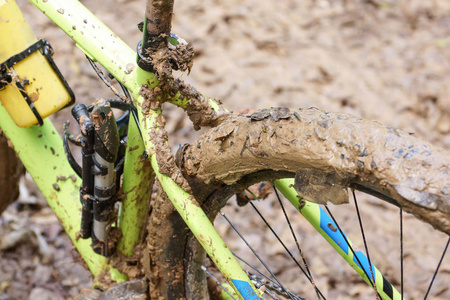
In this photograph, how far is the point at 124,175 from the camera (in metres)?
1.28

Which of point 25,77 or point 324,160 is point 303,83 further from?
point 324,160

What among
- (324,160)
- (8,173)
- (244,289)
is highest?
(8,173)

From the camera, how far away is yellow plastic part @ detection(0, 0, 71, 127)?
4.15ft

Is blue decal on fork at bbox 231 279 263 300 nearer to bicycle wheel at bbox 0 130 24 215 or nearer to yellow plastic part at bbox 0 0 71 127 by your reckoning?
yellow plastic part at bbox 0 0 71 127

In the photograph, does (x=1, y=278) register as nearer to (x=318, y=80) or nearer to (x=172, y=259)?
(x=172, y=259)

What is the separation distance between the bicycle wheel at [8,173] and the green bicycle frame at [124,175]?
0.36 m

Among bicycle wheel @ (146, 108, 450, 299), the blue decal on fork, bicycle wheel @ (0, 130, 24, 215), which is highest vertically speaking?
bicycle wheel @ (0, 130, 24, 215)

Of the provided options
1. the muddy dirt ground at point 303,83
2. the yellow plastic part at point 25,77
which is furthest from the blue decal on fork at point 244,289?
the muddy dirt ground at point 303,83

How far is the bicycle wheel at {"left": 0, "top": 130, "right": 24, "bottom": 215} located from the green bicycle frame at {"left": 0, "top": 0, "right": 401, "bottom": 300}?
0.36 meters

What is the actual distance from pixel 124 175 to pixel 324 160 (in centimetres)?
62

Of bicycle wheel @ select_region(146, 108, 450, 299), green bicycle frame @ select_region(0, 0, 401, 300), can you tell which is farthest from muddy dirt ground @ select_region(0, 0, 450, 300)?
bicycle wheel @ select_region(146, 108, 450, 299)

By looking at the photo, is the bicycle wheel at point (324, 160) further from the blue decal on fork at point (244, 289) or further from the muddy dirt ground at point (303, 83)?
the muddy dirt ground at point (303, 83)

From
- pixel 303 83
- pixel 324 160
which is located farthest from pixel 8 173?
pixel 303 83

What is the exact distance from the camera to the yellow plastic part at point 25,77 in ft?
4.15
